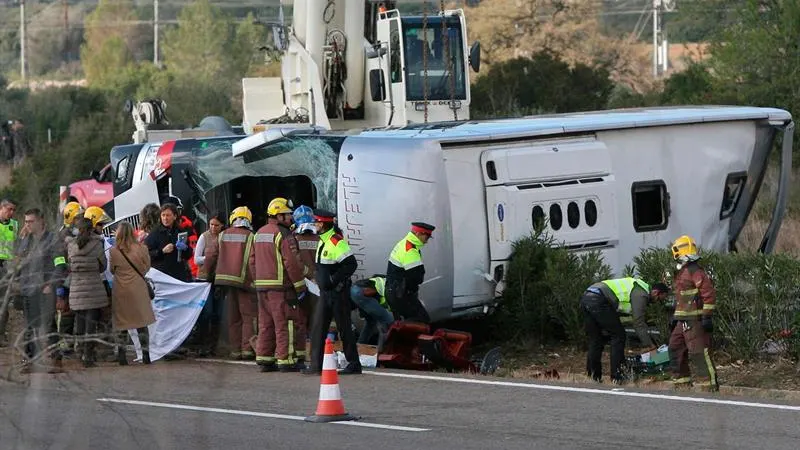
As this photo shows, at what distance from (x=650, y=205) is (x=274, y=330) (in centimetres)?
535

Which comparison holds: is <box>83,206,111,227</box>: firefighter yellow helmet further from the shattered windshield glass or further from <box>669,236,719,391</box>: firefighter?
<box>669,236,719,391</box>: firefighter

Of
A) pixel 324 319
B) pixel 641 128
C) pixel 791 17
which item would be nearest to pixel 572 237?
pixel 641 128

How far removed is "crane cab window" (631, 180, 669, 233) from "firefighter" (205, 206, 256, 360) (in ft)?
15.3

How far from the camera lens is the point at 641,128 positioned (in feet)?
59.4

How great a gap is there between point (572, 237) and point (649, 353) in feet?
8.65

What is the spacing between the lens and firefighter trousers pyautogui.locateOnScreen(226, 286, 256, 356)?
16.4 metres

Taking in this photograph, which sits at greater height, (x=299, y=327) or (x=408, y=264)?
(x=408, y=264)

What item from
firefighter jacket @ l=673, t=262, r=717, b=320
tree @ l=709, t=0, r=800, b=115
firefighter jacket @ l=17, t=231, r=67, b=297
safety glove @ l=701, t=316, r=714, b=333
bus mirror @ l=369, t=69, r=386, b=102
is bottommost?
safety glove @ l=701, t=316, r=714, b=333

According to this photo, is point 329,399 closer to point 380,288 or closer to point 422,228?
point 422,228

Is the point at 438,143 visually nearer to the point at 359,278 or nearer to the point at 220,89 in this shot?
the point at 359,278

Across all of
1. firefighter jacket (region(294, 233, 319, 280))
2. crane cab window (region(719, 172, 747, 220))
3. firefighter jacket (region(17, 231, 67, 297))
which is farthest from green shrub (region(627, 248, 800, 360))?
firefighter jacket (region(17, 231, 67, 297))

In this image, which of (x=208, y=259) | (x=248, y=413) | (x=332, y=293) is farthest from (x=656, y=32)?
(x=248, y=413)

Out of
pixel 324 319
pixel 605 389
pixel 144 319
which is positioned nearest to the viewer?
pixel 605 389

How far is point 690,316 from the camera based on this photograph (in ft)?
47.1
